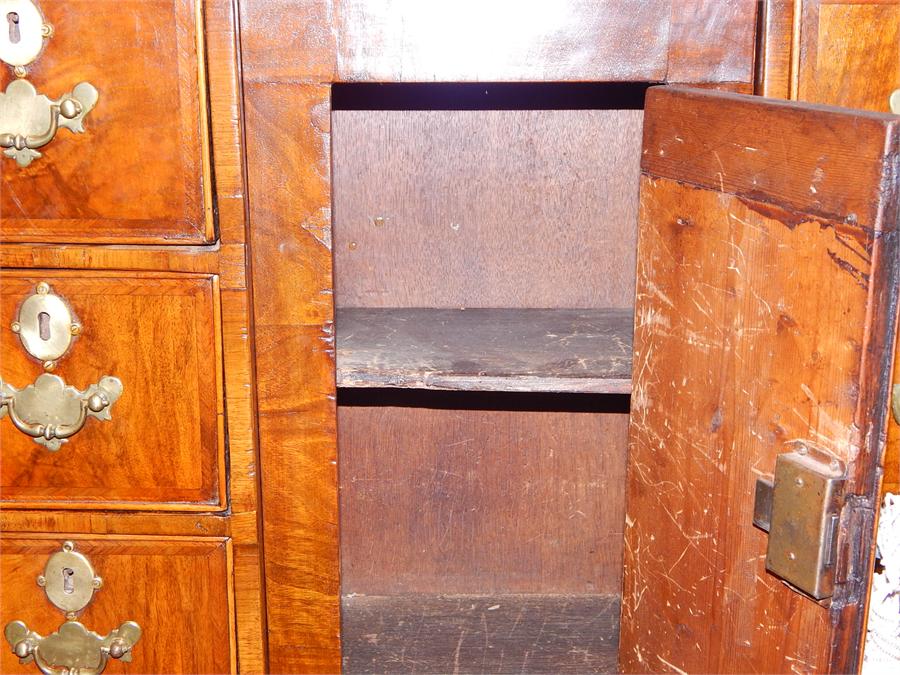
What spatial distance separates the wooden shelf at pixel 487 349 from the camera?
947 millimetres

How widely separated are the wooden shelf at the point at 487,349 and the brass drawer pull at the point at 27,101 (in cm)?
33

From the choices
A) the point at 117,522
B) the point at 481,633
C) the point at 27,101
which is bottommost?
the point at 481,633

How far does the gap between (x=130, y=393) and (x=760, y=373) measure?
1.79 feet

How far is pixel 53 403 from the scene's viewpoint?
90cm

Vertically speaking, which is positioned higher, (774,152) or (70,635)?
(774,152)

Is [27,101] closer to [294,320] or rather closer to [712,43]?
[294,320]

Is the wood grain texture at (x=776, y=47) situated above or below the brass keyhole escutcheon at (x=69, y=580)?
above

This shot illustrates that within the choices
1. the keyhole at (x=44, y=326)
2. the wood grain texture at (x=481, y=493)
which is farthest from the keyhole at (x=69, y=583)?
the wood grain texture at (x=481, y=493)

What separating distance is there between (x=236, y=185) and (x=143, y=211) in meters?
0.08

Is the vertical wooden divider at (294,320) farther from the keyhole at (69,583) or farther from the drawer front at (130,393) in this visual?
the keyhole at (69,583)

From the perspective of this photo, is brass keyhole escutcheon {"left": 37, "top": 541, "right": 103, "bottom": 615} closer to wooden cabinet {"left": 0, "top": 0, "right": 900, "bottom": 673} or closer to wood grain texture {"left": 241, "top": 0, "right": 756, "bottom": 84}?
wooden cabinet {"left": 0, "top": 0, "right": 900, "bottom": 673}

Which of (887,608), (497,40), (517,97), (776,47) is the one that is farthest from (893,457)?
(517,97)

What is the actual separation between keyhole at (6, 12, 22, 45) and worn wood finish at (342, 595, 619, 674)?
29.2 inches

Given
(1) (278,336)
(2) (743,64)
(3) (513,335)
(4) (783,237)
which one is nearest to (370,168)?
(3) (513,335)
